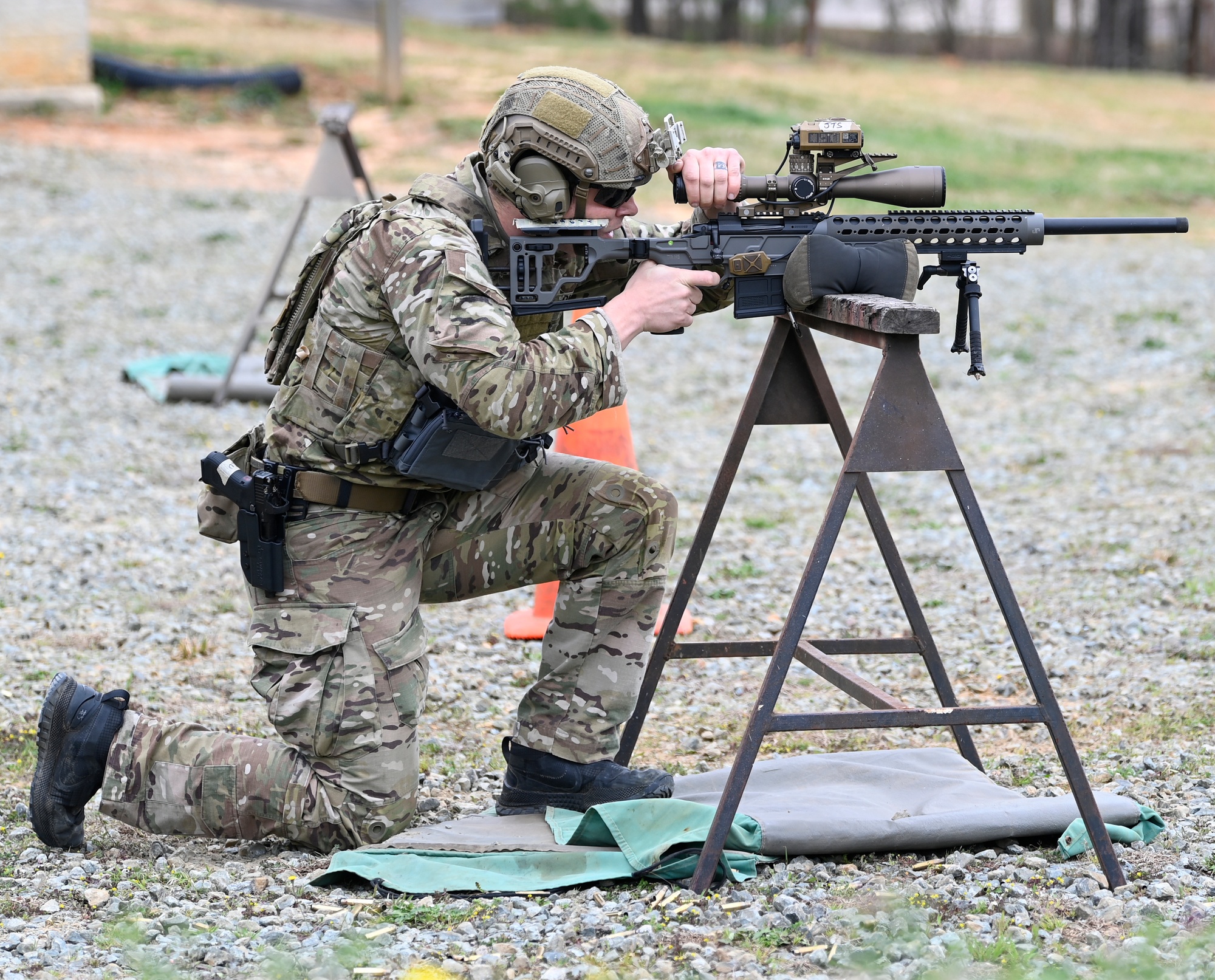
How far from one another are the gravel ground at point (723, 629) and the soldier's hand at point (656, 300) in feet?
5.07

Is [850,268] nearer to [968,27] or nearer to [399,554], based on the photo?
[399,554]

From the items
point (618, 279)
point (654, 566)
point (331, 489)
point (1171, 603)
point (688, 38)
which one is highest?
point (688, 38)

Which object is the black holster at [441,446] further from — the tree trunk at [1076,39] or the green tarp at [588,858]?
the tree trunk at [1076,39]

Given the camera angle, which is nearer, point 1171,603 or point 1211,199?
point 1171,603

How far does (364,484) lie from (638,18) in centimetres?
3687

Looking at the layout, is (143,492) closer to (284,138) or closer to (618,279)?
(618,279)

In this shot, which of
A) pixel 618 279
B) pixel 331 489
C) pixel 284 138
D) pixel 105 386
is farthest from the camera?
pixel 284 138

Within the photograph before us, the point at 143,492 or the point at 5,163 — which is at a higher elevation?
the point at 5,163

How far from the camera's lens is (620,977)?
10.6 ft

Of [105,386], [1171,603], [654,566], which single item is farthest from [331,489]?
[105,386]

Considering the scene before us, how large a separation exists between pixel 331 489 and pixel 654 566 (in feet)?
3.19

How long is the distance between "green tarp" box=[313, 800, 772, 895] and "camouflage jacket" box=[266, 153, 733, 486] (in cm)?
107

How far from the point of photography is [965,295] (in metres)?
3.97

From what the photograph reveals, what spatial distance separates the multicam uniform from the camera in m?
3.74
